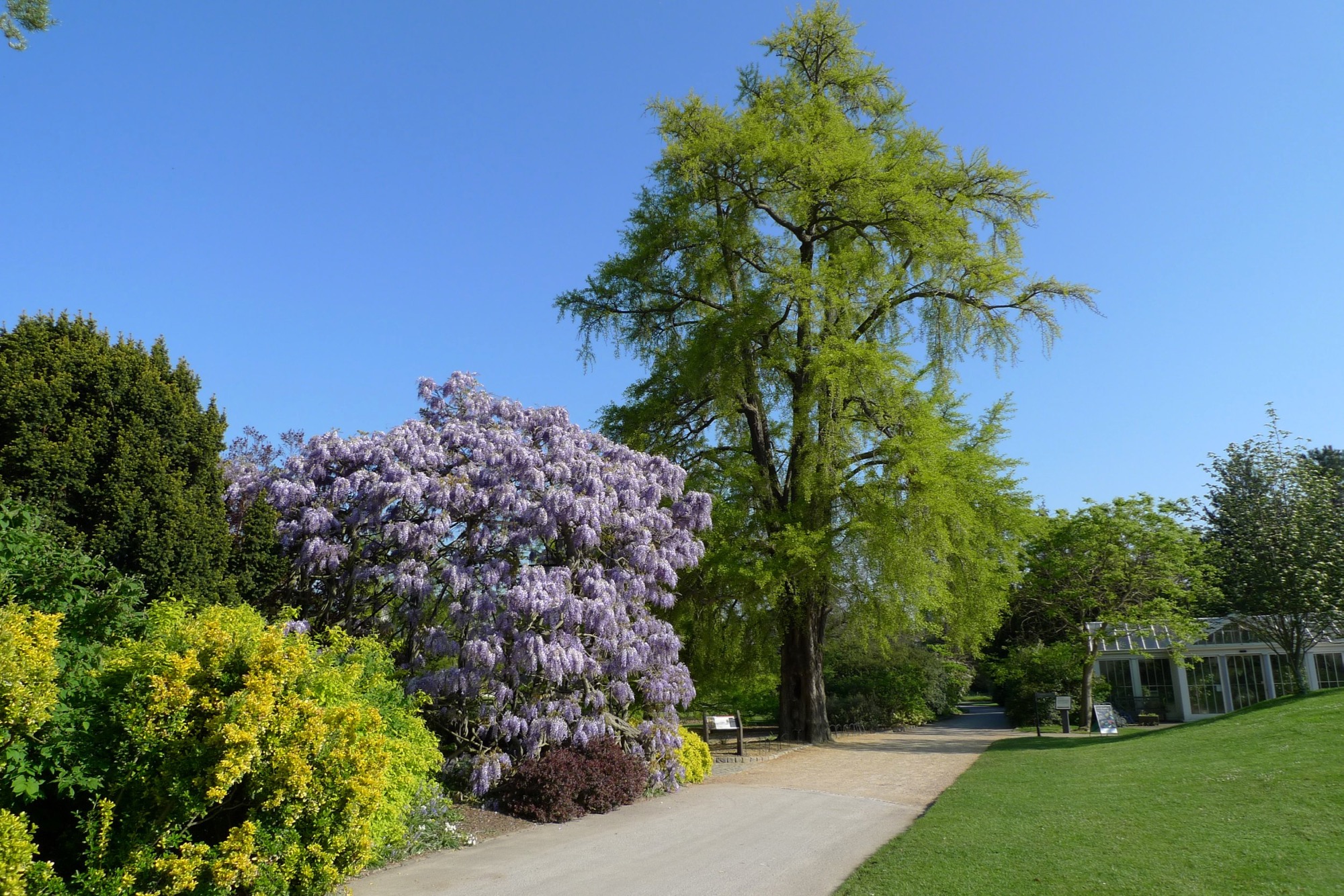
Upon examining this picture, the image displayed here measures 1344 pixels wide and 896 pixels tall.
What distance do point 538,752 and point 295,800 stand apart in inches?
228

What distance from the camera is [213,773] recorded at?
19.4ft

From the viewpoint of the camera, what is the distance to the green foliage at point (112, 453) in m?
8.45

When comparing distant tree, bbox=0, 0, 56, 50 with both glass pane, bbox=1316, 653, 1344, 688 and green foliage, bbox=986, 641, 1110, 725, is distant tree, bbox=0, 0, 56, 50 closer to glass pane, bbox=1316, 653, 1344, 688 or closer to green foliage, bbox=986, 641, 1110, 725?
green foliage, bbox=986, 641, 1110, 725

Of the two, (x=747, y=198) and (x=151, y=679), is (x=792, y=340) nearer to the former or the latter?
(x=747, y=198)

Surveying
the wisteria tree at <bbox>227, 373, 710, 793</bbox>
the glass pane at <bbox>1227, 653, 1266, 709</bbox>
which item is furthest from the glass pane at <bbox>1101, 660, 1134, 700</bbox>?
the wisteria tree at <bbox>227, 373, 710, 793</bbox>

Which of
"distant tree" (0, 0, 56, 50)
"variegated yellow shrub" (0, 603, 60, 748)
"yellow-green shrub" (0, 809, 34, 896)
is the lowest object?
"yellow-green shrub" (0, 809, 34, 896)

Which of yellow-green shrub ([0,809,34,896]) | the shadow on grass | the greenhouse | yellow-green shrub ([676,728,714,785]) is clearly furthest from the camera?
the greenhouse

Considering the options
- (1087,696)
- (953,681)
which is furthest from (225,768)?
(953,681)

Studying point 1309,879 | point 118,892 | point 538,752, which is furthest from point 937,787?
point 118,892

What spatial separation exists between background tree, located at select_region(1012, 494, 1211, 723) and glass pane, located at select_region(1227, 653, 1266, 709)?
5.18m

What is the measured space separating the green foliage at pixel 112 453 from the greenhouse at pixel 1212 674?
26.7m

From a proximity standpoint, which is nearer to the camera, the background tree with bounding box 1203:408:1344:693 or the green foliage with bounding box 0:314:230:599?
the green foliage with bounding box 0:314:230:599

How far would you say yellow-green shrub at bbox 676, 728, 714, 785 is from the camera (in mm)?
14081

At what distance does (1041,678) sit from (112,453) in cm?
2744
